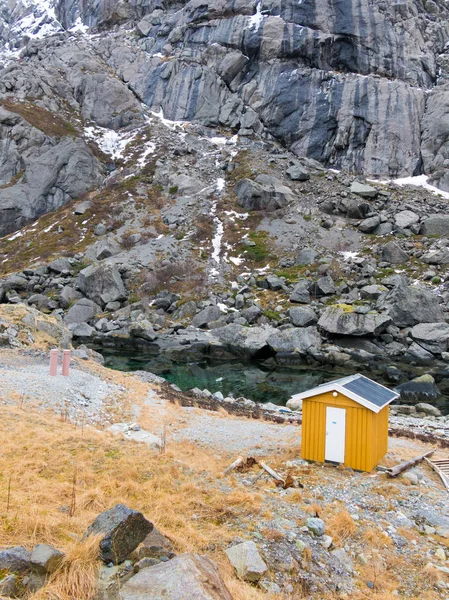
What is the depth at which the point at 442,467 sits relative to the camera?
46.5ft

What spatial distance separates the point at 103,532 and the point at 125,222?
6514 cm

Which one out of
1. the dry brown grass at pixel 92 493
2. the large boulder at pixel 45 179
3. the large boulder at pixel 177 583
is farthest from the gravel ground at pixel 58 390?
the large boulder at pixel 45 179

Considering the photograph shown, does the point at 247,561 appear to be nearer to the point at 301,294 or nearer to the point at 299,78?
the point at 301,294

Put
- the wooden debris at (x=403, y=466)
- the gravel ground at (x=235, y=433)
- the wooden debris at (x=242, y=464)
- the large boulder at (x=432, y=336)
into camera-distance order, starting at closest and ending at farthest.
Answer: the wooden debris at (x=242, y=464)
the wooden debris at (x=403, y=466)
the gravel ground at (x=235, y=433)
the large boulder at (x=432, y=336)

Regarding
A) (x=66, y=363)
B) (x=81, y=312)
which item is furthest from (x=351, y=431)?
(x=81, y=312)

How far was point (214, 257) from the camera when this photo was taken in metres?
60.6

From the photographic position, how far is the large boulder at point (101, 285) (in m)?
52.5

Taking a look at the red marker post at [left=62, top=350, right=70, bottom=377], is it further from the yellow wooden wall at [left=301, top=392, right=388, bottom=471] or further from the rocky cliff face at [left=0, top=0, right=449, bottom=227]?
the rocky cliff face at [left=0, top=0, right=449, bottom=227]

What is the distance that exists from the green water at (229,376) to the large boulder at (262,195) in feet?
120

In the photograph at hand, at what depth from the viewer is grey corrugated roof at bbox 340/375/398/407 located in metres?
13.0

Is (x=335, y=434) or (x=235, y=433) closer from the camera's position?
(x=335, y=434)

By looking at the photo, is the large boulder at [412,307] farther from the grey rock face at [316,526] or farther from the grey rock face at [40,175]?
the grey rock face at [40,175]

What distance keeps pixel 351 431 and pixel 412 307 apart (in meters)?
34.0

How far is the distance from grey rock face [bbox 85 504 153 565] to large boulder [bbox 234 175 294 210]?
65155mm
